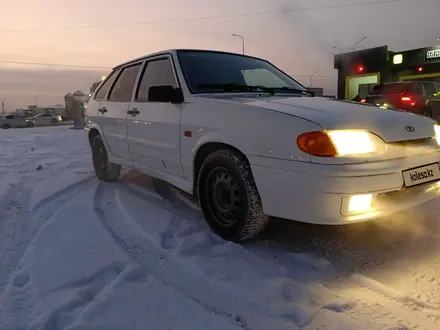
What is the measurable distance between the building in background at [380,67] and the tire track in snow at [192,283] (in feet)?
72.1

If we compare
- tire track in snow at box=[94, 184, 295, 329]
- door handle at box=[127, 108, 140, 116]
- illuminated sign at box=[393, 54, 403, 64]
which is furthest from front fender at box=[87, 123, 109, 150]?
illuminated sign at box=[393, 54, 403, 64]

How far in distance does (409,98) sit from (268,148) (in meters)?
12.1

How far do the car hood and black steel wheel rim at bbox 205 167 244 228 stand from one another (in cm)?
62

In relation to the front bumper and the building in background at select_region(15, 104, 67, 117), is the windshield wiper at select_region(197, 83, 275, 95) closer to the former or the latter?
the front bumper

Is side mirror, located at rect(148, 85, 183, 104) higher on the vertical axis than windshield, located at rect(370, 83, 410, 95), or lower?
lower

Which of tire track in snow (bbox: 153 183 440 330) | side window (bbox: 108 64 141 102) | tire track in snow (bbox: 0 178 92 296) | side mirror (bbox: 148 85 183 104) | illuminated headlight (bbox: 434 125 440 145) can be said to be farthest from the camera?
side window (bbox: 108 64 141 102)

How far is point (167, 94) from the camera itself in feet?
11.0

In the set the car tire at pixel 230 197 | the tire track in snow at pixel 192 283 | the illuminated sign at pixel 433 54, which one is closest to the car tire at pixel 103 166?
the tire track in snow at pixel 192 283

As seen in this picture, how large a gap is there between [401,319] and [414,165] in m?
1.13

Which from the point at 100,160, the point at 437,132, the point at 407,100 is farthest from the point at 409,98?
the point at 100,160

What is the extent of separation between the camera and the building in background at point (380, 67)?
21.2 meters

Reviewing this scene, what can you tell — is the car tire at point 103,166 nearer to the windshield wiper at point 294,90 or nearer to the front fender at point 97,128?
the front fender at point 97,128

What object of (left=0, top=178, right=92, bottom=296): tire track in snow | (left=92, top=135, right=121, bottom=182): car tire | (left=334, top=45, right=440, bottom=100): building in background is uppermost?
(left=334, top=45, right=440, bottom=100): building in background

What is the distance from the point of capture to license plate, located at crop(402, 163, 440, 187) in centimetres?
257
